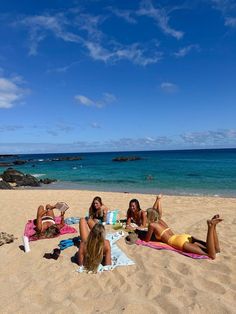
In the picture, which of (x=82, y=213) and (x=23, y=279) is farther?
(x=82, y=213)

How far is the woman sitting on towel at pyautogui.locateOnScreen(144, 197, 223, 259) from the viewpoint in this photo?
609cm

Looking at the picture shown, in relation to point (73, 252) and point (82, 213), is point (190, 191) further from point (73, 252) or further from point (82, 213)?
point (73, 252)

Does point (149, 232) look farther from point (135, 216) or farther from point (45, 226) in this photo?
point (45, 226)

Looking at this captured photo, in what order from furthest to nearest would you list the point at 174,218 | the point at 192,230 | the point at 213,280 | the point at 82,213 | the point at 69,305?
the point at 82,213 → the point at 174,218 → the point at 192,230 → the point at 213,280 → the point at 69,305

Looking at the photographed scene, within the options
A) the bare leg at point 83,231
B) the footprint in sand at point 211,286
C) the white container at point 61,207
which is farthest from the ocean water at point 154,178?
the footprint in sand at point 211,286

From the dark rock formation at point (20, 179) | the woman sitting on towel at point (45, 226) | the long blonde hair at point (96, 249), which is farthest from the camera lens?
the dark rock formation at point (20, 179)

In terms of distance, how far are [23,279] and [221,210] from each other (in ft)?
27.3

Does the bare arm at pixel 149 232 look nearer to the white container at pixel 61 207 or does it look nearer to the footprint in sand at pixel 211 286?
the footprint in sand at pixel 211 286

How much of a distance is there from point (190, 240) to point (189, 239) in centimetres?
3

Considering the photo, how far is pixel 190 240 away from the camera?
21.5 feet

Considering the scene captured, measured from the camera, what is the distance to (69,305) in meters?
4.59

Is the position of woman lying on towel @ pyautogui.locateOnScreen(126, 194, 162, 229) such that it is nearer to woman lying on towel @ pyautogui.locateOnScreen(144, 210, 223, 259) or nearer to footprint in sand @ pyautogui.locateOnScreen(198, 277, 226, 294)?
woman lying on towel @ pyautogui.locateOnScreen(144, 210, 223, 259)

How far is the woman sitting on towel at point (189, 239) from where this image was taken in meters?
6.09

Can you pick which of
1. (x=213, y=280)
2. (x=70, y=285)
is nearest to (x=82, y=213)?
(x=70, y=285)
